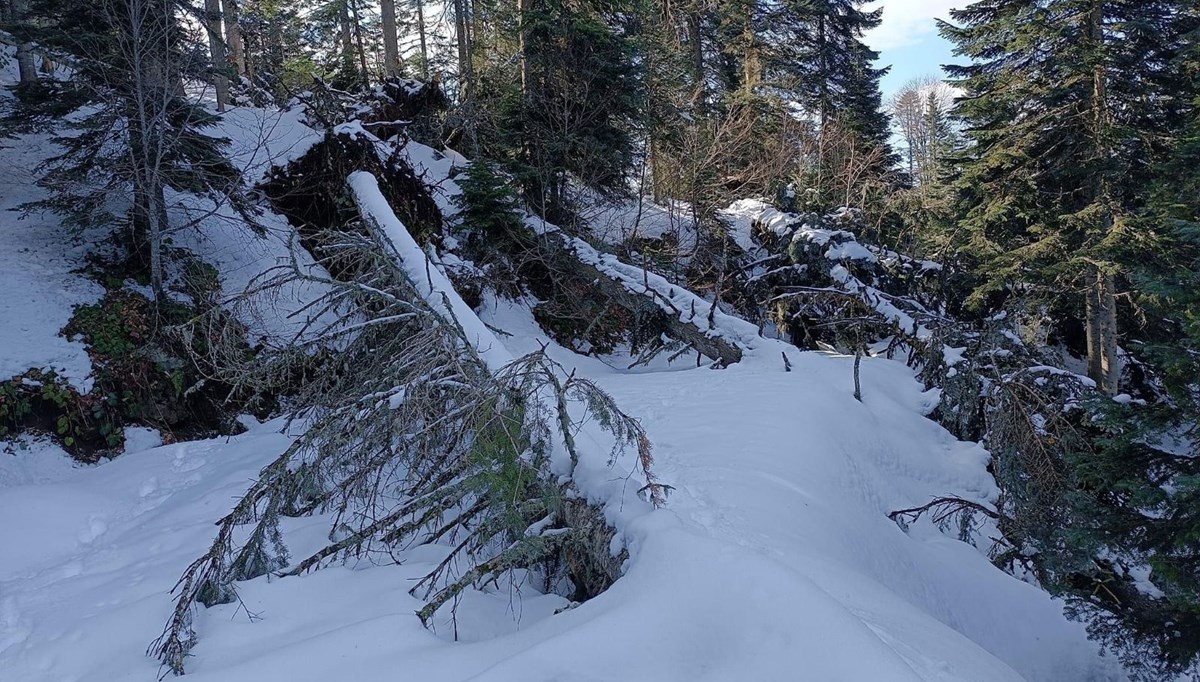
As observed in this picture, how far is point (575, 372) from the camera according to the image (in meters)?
5.12

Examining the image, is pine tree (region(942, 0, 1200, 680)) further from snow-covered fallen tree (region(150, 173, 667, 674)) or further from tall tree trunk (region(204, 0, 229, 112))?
tall tree trunk (region(204, 0, 229, 112))

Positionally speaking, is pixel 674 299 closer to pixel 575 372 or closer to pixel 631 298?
pixel 631 298

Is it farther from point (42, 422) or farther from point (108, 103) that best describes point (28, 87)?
point (42, 422)

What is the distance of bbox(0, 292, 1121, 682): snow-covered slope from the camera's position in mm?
2207

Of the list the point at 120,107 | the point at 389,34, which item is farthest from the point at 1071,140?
the point at 120,107

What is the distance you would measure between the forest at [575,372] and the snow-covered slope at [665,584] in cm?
3

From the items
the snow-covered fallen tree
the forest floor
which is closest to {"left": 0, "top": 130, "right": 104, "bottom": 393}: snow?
the forest floor

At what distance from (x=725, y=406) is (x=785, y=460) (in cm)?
132

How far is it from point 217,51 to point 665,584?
13875mm

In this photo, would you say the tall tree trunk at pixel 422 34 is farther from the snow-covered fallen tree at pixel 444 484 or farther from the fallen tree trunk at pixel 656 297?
the snow-covered fallen tree at pixel 444 484

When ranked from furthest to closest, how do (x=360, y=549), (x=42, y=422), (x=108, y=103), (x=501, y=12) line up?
(x=501, y=12), (x=108, y=103), (x=42, y=422), (x=360, y=549)

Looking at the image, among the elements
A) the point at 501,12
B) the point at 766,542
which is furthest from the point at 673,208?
the point at 766,542

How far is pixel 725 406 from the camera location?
5973 mm

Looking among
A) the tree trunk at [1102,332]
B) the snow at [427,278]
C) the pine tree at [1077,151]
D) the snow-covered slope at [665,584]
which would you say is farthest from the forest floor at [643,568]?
the tree trunk at [1102,332]
